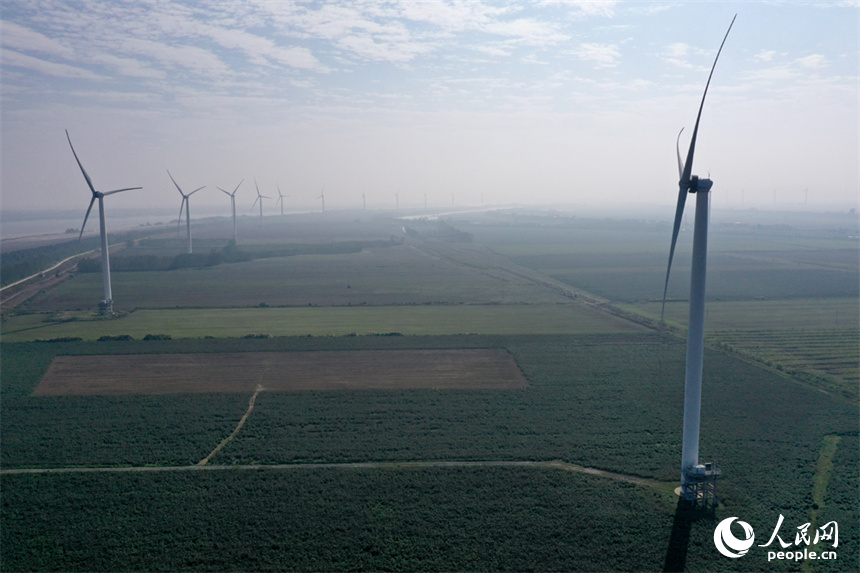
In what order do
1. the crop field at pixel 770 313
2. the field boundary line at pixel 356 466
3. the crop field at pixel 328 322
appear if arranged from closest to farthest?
the field boundary line at pixel 356 466
the crop field at pixel 328 322
the crop field at pixel 770 313

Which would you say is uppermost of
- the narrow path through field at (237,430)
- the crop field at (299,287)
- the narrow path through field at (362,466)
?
the crop field at (299,287)

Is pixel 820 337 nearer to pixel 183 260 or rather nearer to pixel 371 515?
pixel 371 515

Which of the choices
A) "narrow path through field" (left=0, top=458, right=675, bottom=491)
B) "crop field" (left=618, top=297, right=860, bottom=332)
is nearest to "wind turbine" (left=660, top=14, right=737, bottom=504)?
"narrow path through field" (left=0, top=458, right=675, bottom=491)

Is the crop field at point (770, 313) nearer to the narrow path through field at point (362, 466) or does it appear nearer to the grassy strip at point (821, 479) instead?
the grassy strip at point (821, 479)

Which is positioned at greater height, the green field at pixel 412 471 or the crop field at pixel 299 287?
the crop field at pixel 299 287

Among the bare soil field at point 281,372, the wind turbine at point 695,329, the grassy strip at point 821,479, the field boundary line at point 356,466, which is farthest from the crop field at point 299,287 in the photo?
the wind turbine at point 695,329

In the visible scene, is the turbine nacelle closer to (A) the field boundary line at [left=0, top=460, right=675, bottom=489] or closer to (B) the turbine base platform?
(B) the turbine base platform
